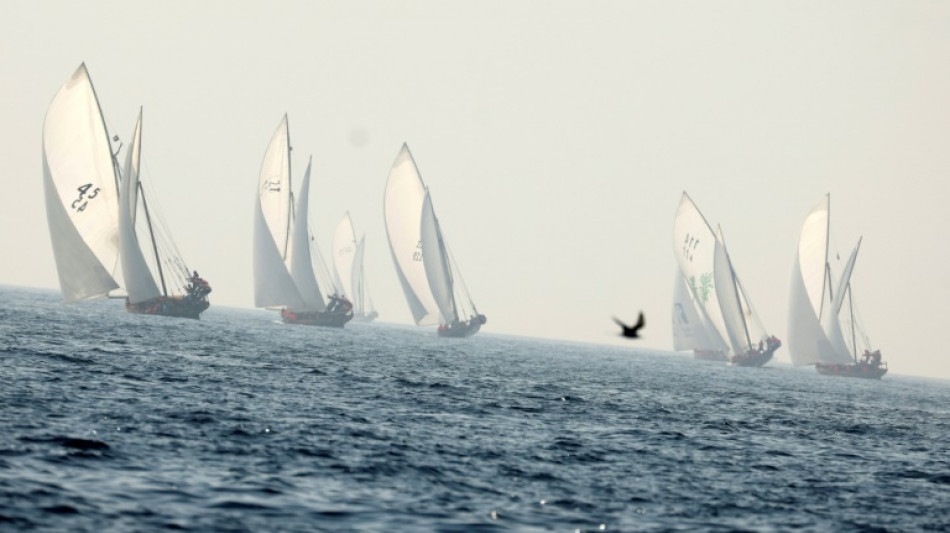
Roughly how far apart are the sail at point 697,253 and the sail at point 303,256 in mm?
49410

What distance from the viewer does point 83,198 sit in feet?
326

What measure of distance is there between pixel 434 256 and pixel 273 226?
75.5 feet

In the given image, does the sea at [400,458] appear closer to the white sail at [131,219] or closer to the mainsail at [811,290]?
the white sail at [131,219]

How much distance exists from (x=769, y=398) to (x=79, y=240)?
195 feet

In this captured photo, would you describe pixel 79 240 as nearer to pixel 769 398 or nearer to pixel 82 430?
pixel 769 398

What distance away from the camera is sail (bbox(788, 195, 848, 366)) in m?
142

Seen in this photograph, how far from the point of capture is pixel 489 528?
65.9 ft

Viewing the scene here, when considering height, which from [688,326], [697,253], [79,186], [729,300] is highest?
[697,253]

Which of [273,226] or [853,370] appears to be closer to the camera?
[273,226]

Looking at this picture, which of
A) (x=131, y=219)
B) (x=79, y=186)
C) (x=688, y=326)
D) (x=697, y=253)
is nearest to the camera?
(x=79, y=186)

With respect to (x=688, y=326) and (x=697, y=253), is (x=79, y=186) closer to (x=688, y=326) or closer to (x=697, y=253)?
(x=697, y=253)

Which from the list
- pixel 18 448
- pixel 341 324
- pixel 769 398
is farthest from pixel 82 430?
pixel 341 324

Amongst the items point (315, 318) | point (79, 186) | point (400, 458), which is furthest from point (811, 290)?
point (400, 458)

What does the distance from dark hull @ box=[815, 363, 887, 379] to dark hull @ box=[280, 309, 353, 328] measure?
63683mm
